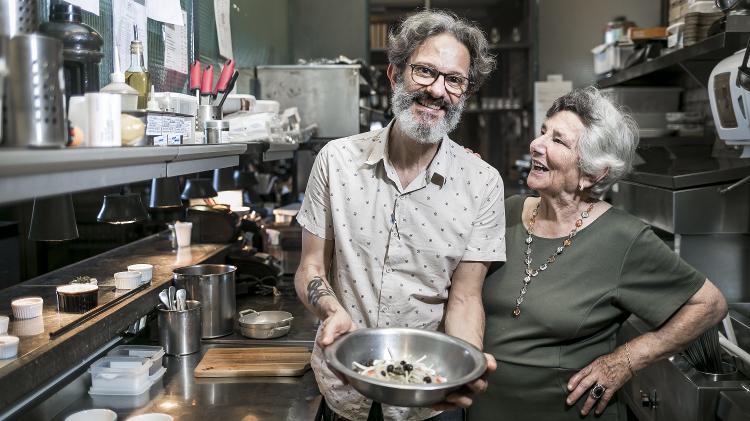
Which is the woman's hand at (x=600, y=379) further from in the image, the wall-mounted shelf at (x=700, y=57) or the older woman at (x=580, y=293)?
the wall-mounted shelf at (x=700, y=57)

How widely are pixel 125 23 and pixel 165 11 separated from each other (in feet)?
1.14

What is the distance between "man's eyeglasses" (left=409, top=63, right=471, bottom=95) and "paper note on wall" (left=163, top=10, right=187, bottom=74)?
1.20 meters

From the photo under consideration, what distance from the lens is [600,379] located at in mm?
2088

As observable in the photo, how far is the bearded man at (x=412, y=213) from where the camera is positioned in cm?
190

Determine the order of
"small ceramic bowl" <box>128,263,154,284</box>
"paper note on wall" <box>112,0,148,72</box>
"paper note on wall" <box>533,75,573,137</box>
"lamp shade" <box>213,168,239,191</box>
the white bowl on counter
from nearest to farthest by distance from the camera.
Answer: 1. the white bowl on counter
2. "paper note on wall" <box>112,0,148,72</box>
3. "small ceramic bowl" <box>128,263,154,284</box>
4. "lamp shade" <box>213,168,239,191</box>
5. "paper note on wall" <box>533,75,573,137</box>

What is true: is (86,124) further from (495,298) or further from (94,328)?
(495,298)

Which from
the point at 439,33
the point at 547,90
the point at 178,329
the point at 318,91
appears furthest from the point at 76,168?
the point at 547,90

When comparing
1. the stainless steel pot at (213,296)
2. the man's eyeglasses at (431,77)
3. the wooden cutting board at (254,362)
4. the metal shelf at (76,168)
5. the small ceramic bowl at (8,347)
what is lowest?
the wooden cutting board at (254,362)

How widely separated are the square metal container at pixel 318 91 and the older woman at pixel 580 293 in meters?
2.03

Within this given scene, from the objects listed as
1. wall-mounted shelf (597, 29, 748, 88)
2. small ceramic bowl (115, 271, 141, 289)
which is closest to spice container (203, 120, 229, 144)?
small ceramic bowl (115, 271, 141, 289)

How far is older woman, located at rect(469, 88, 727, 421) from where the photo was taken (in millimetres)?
2100

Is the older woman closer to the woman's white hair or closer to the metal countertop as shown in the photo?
the woman's white hair

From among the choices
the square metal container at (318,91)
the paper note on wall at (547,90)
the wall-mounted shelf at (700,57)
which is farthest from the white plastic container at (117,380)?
the paper note on wall at (547,90)

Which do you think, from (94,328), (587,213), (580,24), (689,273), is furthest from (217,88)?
(580,24)
